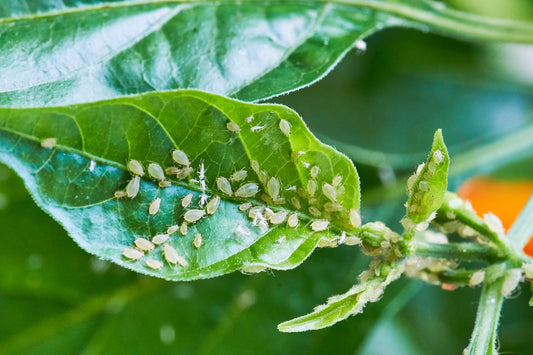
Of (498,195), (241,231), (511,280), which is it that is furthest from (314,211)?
(498,195)

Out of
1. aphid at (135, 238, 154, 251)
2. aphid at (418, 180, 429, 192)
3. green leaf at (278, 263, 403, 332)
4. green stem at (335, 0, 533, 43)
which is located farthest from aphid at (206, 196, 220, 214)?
green stem at (335, 0, 533, 43)

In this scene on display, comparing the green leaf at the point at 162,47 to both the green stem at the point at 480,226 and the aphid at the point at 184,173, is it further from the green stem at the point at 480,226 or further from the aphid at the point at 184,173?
the green stem at the point at 480,226

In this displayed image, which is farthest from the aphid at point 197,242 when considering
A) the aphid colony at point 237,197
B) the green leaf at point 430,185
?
the green leaf at point 430,185

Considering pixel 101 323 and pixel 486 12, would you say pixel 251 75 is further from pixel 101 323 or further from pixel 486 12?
pixel 486 12

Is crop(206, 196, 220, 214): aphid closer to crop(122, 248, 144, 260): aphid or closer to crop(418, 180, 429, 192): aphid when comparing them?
crop(122, 248, 144, 260): aphid

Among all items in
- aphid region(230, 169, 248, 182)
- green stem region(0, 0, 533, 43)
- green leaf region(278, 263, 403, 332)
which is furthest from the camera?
green stem region(0, 0, 533, 43)


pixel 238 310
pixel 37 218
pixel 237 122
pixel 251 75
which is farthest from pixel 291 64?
A: pixel 37 218

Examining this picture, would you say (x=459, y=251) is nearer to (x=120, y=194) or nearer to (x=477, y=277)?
(x=477, y=277)
